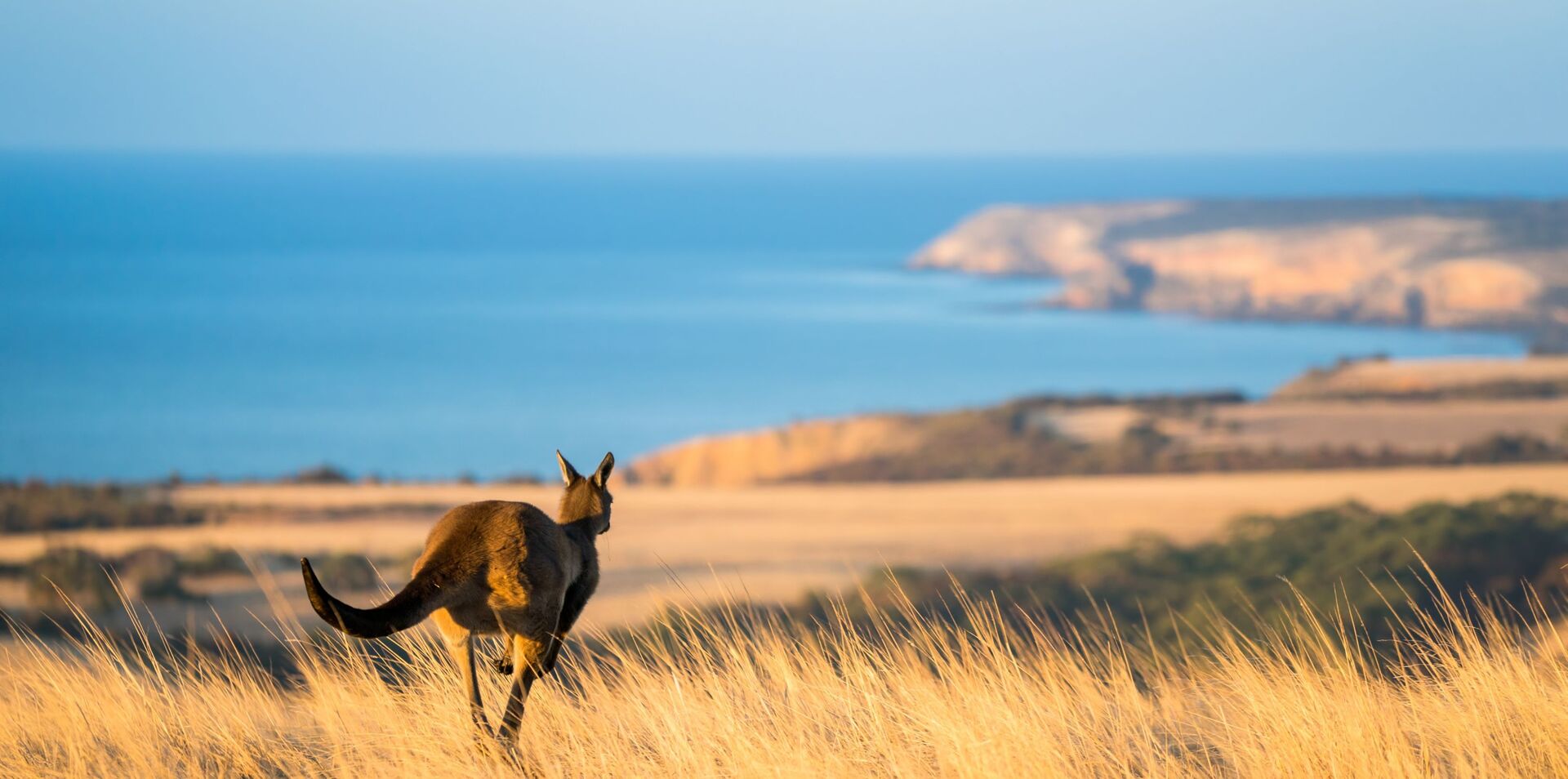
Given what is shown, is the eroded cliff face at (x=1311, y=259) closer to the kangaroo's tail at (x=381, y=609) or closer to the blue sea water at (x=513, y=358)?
the blue sea water at (x=513, y=358)

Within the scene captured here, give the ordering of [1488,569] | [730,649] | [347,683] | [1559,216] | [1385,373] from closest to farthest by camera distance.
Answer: [730,649]
[347,683]
[1488,569]
[1385,373]
[1559,216]

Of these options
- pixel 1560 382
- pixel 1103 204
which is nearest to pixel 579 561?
pixel 1560 382

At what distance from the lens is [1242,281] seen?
112562mm

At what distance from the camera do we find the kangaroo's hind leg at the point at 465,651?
3.41m

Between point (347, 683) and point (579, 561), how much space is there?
2527 mm

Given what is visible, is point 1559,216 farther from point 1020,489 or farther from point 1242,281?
point 1020,489

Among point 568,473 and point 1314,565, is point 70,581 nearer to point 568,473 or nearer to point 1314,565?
point 1314,565

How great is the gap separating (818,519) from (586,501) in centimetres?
2778

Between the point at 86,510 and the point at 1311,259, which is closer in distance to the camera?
the point at 86,510

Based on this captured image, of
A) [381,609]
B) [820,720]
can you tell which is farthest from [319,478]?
[381,609]

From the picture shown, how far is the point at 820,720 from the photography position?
5031mm

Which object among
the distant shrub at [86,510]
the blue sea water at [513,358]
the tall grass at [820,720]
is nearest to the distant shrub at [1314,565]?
the distant shrub at [86,510]

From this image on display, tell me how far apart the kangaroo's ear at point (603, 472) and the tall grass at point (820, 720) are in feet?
2.58

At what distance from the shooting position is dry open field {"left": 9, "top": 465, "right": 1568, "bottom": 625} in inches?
993
